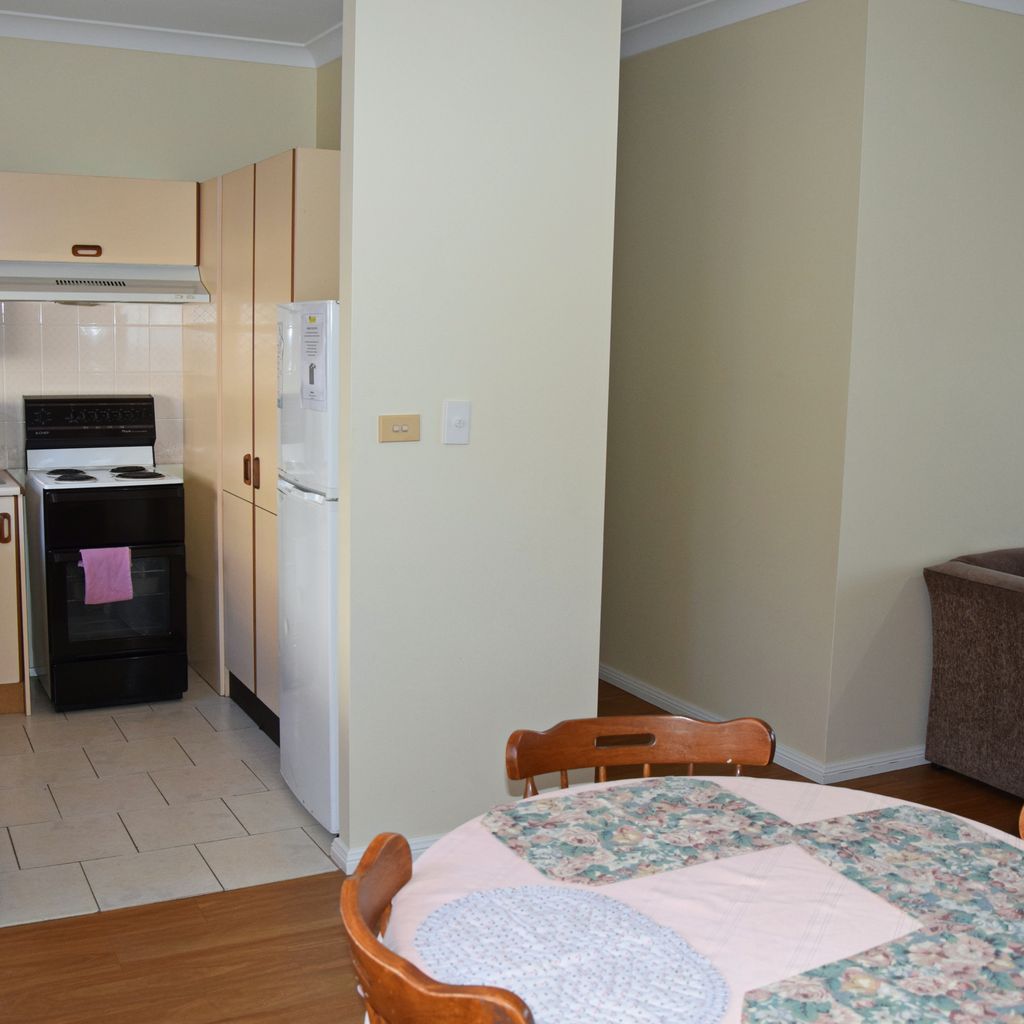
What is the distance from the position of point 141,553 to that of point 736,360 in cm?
243

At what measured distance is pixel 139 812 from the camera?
3734 millimetres

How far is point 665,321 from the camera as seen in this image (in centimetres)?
472

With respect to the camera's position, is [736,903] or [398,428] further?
[398,428]

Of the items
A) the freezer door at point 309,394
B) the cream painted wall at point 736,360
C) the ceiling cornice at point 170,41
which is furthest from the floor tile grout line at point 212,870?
the ceiling cornice at point 170,41

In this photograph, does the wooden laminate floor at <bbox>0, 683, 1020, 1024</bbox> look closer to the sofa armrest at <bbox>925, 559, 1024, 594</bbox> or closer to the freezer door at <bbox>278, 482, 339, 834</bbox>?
the freezer door at <bbox>278, 482, 339, 834</bbox>

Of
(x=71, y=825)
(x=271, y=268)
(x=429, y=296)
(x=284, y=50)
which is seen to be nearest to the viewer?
(x=429, y=296)

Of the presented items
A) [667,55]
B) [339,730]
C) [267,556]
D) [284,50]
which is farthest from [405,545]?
[284,50]

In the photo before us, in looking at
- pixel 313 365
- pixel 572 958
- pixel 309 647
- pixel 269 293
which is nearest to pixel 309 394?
pixel 313 365

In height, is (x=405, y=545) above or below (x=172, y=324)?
below

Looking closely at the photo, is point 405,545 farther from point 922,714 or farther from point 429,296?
point 922,714

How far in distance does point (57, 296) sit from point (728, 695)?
3.02 meters

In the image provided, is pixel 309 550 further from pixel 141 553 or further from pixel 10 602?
pixel 10 602

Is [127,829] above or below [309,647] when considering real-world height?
below

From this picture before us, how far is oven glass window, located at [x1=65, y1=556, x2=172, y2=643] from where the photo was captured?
468 centimetres
